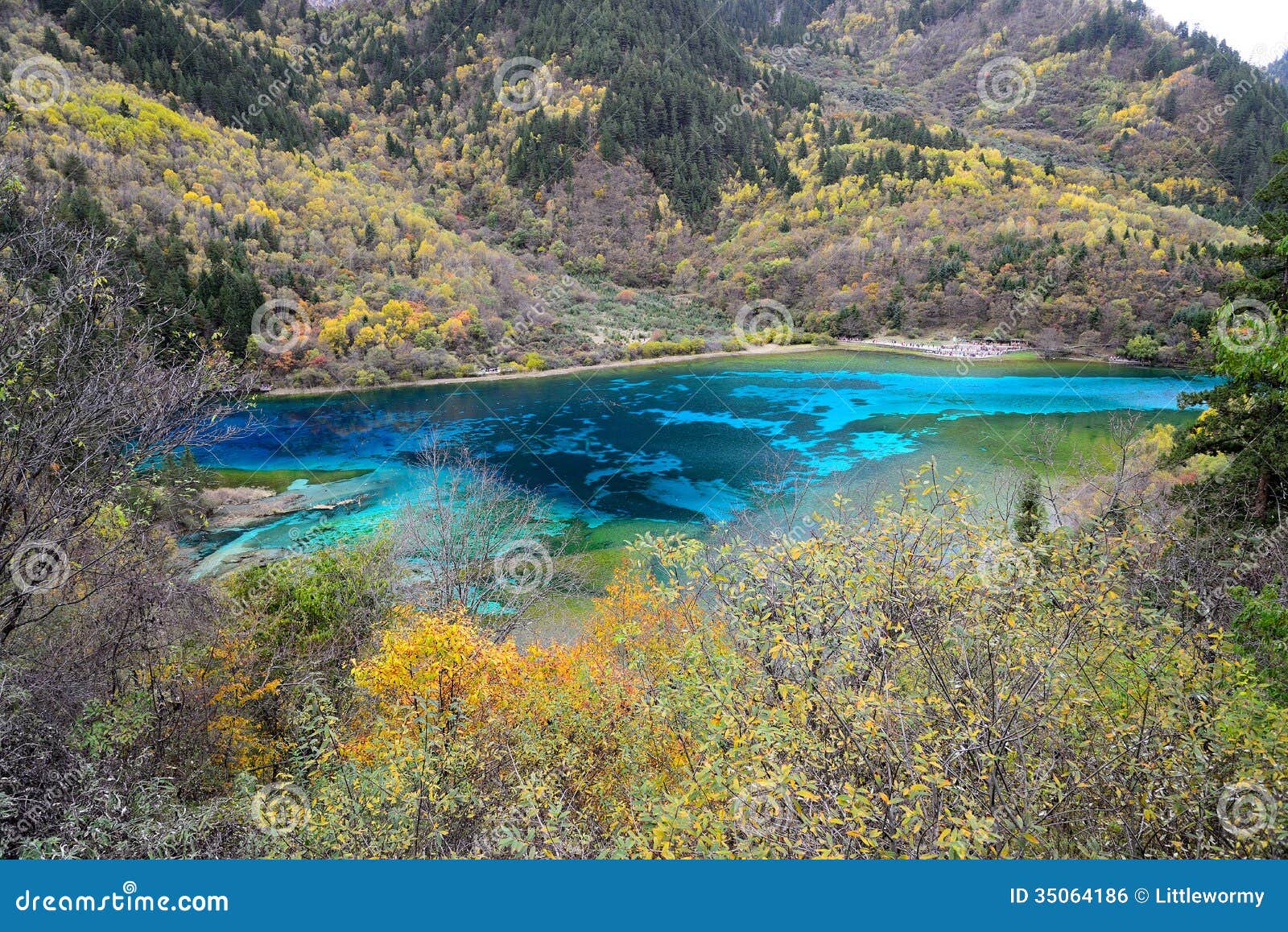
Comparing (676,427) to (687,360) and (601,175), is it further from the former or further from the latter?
(601,175)

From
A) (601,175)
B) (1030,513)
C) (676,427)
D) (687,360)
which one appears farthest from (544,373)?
(601,175)

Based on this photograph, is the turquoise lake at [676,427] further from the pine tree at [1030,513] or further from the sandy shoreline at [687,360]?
the pine tree at [1030,513]

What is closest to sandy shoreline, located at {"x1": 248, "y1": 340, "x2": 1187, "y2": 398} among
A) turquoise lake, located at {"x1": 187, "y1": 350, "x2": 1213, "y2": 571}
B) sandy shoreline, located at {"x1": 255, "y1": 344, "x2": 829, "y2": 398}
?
sandy shoreline, located at {"x1": 255, "y1": 344, "x2": 829, "y2": 398}

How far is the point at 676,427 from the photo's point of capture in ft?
121

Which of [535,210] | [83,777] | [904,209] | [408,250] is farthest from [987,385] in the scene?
[535,210]

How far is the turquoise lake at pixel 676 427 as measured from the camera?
2684 cm

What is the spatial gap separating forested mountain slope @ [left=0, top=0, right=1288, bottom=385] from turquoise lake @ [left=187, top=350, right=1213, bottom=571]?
19.8 ft

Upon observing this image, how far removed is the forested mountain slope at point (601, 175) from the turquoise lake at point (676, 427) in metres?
6.05

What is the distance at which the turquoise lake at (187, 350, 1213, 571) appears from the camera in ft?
88.1

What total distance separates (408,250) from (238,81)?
43125mm

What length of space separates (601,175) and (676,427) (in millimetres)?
77800

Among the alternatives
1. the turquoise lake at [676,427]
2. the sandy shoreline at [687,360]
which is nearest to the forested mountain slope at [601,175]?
the sandy shoreline at [687,360]

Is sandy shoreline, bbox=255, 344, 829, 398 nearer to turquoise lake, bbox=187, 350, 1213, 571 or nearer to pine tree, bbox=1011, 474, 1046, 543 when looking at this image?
turquoise lake, bbox=187, 350, 1213, 571

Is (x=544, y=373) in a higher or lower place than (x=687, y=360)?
lower
